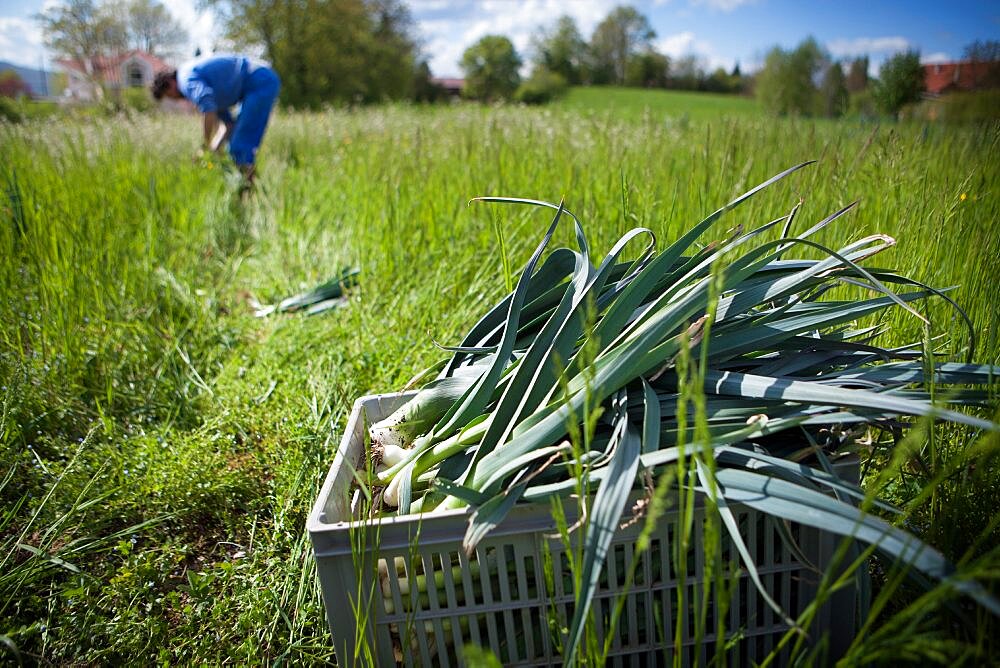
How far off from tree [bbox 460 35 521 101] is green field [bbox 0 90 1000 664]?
52613 millimetres

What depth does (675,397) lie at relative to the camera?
121cm

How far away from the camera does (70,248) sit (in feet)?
8.98

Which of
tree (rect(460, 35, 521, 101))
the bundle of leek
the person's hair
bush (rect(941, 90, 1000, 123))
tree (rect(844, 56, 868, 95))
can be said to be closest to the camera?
the bundle of leek

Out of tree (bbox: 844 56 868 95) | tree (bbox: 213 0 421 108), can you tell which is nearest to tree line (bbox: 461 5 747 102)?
tree (bbox: 213 0 421 108)

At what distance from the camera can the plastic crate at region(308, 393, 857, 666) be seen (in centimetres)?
106

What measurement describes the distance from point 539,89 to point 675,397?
46.0 metres

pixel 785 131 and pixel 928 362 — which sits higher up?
pixel 785 131

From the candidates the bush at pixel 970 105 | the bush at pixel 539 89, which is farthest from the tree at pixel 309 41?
the bush at pixel 970 105

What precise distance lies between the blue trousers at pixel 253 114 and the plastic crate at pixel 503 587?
20.7ft

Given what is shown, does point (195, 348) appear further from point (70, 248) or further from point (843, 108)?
point (843, 108)

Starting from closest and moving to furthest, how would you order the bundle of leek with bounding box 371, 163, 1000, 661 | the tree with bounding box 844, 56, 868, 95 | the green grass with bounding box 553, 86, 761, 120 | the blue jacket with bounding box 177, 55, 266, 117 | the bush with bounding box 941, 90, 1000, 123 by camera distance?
the bundle of leek with bounding box 371, 163, 1000, 661 → the bush with bounding box 941, 90, 1000, 123 → the blue jacket with bounding box 177, 55, 266, 117 → the green grass with bounding box 553, 86, 761, 120 → the tree with bounding box 844, 56, 868, 95

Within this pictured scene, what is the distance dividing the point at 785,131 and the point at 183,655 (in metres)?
4.55

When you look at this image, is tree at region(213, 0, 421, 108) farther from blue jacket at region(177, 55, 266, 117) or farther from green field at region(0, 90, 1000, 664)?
green field at region(0, 90, 1000, 664)

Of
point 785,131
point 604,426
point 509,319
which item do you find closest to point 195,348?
point 509,319
